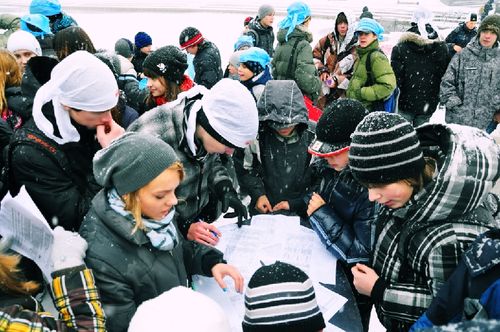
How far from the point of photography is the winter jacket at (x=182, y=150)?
2484 millimetres

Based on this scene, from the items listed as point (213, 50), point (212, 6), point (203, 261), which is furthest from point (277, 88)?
point (212, 6)

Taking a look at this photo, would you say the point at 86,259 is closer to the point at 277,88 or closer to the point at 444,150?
the point at 444,150

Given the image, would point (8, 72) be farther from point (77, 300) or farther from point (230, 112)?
point (77, 300)

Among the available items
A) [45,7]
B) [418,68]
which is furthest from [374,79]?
[45,7]

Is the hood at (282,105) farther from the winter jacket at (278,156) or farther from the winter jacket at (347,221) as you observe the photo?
the winter jacket at (347,221)

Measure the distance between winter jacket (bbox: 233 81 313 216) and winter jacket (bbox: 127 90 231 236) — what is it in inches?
21.3

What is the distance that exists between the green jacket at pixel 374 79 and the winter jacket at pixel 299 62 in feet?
1.80

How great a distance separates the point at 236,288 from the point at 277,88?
151 centimetres

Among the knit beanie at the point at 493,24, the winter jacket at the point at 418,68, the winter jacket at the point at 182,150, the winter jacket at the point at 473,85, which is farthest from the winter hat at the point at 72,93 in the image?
the knit beanie at the point at 493,24

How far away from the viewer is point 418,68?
5.44m

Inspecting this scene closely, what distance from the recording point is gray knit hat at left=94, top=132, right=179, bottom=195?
5.64 ft

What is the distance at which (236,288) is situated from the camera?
2.06m

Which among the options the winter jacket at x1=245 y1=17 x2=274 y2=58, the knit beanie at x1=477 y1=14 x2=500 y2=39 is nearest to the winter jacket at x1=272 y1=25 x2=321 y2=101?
the knit beanie at x1=477 y1=14 x2=500 y2=39

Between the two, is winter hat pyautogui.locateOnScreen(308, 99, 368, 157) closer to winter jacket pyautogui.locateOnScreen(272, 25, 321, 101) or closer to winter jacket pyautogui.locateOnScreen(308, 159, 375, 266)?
winter jacket pyautogui.locateOnScreen(308, 159, 375, 266)
